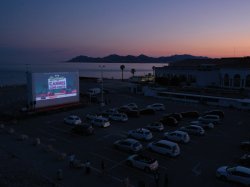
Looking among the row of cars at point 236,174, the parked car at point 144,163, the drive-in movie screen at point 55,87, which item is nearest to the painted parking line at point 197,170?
the row of cars at point 236,174

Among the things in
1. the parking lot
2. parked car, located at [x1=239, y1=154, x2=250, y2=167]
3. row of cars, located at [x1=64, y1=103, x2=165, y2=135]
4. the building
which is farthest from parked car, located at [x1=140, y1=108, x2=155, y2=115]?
the building

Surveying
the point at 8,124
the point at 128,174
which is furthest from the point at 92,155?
the point at 8,124

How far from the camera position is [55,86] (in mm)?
43406

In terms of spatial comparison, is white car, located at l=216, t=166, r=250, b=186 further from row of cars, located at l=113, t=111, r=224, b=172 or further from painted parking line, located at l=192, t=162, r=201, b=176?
row of cars, located at l=113, t=111, r=224, b=172

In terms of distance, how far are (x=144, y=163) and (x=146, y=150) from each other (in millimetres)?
4827

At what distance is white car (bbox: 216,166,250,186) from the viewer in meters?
18.2

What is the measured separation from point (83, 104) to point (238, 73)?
122 ft

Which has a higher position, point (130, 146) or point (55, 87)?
point (55, 87)

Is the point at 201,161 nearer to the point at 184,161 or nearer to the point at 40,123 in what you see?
the point at 184,161

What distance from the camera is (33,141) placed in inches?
1040

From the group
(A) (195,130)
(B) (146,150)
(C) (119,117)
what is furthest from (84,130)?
(A) (195,130)

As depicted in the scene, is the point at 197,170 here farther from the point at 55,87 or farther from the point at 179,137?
the point at 55,87

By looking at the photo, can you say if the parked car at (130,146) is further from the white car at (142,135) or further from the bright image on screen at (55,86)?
the bright image on screen at (55,86)

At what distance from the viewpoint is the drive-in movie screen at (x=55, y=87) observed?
41.1 metres
